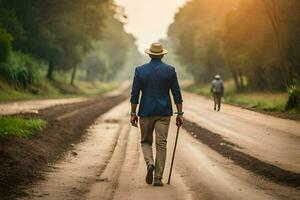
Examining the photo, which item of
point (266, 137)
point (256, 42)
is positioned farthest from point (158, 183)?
point (256, 42)

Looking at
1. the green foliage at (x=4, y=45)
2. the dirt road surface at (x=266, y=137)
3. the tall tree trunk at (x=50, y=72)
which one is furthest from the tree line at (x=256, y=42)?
the green foliage at (x=4, y=45)

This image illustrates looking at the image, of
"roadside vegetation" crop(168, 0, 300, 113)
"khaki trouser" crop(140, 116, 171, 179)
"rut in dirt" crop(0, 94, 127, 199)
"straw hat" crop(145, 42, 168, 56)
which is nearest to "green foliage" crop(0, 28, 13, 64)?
"roadside vegetation" crop(168, 0, 300, 113)

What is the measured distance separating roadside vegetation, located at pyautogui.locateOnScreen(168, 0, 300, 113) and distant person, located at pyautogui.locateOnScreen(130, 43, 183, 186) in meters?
19.8

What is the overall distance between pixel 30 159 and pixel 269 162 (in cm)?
503

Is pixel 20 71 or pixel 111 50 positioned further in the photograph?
pixel 111 50

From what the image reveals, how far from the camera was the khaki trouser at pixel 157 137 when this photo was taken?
9.92 meters

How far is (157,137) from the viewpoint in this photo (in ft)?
32.7

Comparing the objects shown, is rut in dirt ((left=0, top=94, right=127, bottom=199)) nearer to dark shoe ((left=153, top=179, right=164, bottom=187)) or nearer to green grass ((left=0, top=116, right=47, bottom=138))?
green grass ((left=0, top=116, right=47, bottom=138))

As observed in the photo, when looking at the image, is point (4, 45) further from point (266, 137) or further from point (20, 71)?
point (266, 137)

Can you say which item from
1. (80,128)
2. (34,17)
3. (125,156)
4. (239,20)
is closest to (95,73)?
(34,17)

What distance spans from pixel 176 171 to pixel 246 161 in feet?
8.05

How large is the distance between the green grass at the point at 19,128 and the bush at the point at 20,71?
26.5 metres

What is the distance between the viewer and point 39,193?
8.75 m

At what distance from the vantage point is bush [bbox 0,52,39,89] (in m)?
43.4
